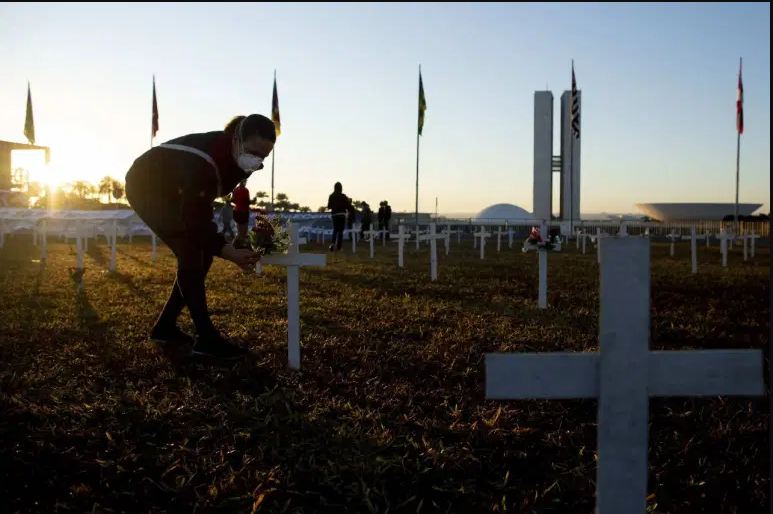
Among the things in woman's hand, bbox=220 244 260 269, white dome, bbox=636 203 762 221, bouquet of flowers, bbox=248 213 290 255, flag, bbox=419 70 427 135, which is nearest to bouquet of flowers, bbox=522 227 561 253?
bouquet of flowers, bbox=248 213 290 255

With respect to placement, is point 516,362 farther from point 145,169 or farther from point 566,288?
point 566,288

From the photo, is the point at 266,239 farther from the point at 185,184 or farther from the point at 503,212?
the point at 503,212

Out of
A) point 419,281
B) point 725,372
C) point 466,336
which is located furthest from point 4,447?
point 419,281

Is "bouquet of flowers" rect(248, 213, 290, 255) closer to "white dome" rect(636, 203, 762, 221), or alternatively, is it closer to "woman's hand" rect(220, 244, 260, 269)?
"woman's hand" rect(220, 244, 260, 269)

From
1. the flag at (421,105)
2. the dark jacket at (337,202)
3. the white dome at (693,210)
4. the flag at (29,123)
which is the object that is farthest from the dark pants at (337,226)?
the white dome at (693,210)

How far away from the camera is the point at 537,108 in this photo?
50.3m

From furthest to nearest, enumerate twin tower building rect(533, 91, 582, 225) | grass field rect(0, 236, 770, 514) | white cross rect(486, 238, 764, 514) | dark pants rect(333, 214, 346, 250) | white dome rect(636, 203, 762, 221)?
white dome rect(636, 203, 762, 221) → twin tower building rect(533, 91, 582, 225) → dark pants rect(333, 214, 346, 250) → grass field rect(0, 236, 770, 514) → white cross rect(486, 238, 764, 514)

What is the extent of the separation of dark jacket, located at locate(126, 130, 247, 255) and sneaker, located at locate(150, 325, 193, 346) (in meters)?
0.80

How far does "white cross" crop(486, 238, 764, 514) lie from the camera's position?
1.56 m

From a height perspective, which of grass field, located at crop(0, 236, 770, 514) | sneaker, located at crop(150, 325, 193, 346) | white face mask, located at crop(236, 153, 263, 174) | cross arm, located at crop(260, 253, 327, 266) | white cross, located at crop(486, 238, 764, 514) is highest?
white face mask, located at crop(236, 153, 263, 174)

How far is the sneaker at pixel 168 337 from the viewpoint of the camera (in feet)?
16.1

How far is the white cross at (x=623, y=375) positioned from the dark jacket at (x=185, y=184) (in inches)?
121

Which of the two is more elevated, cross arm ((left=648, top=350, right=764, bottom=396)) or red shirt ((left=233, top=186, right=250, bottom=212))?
red shirt ((left=233, top=186, right=250, bottom=212))

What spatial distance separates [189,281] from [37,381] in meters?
1.08
